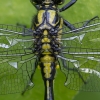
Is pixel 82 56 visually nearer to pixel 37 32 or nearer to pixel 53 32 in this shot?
pixel 53 32

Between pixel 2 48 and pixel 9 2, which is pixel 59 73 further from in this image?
pixel 9 2

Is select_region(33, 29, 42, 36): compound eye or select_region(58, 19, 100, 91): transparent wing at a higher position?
select_region(33, 29, 42, 36): compound eye

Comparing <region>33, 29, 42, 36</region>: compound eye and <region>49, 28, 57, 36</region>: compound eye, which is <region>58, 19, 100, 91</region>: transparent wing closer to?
<region>49, 28, 57, 36</region>: compound eye

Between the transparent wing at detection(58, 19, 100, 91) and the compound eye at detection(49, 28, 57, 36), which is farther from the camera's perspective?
the compound eye at detection(49, 28, 57, 36)

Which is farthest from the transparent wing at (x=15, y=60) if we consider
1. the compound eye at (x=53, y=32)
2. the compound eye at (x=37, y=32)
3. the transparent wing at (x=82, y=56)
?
the transparent wing at (x=82, y=56)

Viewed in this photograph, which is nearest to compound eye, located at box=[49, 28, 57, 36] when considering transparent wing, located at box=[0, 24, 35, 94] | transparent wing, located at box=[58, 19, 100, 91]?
transparent wing, located at box=[58, 19, 100, 91]

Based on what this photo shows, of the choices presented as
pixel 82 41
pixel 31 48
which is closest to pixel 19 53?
pixel 31 48

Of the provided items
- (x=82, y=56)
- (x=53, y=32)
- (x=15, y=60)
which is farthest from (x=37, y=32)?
(x=82, y=56)

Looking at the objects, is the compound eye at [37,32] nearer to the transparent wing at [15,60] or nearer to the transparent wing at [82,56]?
the transparent wing at [15,60]
